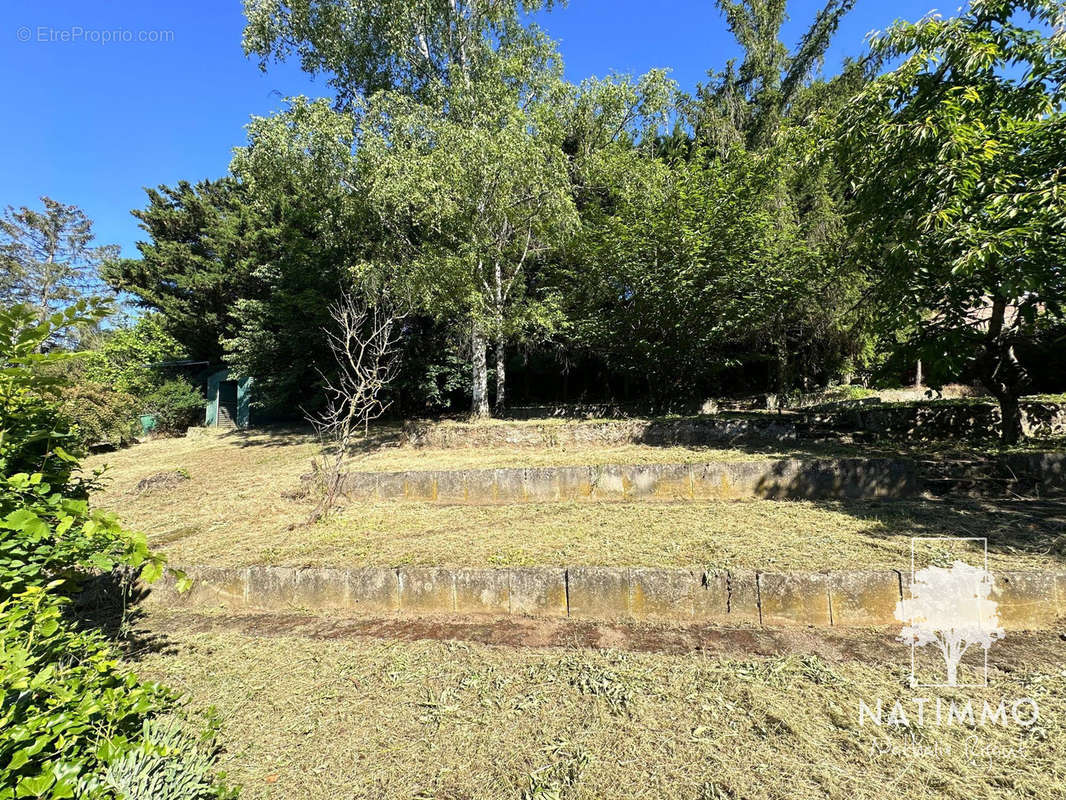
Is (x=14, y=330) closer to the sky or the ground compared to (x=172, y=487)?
closer to the sky

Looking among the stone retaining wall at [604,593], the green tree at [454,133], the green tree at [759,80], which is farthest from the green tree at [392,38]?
the stone retaining wall at [604,593]

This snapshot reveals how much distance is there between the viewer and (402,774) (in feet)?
6.37

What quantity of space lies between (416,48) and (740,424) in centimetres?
1279

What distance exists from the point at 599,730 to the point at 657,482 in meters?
3.75

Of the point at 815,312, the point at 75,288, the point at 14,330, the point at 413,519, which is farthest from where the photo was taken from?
the point at 75,288

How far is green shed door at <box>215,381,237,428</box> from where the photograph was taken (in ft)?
60.8

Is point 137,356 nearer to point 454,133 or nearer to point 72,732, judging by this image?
point 454,133

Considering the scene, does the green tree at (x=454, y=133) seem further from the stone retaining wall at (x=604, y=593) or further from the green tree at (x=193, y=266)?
the green tree at (x=193, y=266)

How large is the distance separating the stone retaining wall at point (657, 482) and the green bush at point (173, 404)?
1568 cm

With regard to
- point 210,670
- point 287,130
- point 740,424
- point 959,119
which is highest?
point 287,130

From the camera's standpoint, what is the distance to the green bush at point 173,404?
17.0 m

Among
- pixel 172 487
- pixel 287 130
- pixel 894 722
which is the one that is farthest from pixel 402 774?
pixel 287 130

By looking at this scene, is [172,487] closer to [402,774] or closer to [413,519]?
[413,519]

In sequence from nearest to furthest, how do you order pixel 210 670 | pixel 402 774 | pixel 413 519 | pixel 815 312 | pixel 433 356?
pixel 402 774 < pixel 210 670 < pixel 413 519 < pixel 815 312 < pixel 433 356
